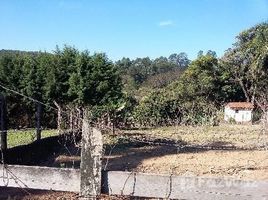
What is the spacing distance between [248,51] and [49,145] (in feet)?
90.7

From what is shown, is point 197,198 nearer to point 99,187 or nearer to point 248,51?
point 99,187

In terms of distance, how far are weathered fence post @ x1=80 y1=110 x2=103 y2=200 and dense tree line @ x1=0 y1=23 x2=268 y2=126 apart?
1578cm

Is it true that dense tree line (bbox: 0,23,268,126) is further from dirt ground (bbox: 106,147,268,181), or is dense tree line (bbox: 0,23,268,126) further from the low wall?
the low wall

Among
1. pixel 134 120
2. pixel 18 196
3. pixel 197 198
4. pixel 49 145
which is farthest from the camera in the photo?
pixel 134 120

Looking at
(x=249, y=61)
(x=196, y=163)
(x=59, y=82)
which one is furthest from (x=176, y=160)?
(x=249, y=61)

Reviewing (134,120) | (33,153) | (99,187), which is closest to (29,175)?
(99,187)

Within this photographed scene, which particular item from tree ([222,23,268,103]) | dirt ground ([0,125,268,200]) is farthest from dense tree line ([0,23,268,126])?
dirt ground ([0,125,268,200])

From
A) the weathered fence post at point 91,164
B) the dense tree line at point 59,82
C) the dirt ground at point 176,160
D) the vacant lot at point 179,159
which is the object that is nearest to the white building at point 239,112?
the dense tree line at point 59,82

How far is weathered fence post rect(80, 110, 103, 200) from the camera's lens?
127 inches

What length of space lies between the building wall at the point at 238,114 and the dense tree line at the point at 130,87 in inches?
47.6

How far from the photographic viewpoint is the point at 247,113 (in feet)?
113

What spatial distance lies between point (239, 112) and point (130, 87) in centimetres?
1826

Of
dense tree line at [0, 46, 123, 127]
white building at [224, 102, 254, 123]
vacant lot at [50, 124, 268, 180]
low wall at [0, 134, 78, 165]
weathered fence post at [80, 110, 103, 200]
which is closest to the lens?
weathered fence post at [80, 110, 103, 200]

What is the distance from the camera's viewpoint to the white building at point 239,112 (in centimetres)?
3438
